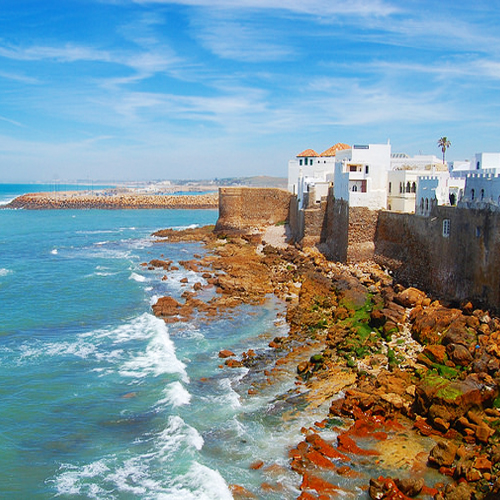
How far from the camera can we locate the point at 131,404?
627 inches

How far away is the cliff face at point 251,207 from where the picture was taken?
5316cm

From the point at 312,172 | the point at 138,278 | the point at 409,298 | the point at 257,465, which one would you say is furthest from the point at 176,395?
the point at 312,172

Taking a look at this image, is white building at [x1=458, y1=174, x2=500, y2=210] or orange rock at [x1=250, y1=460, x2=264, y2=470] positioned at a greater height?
white building at [x1=458, y1=174, x2=500, y2=210]

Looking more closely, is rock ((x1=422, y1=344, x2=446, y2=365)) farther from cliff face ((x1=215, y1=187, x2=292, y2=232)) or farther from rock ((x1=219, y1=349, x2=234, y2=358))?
cliff face ((x1=215, y1=187, x2=292, y2=232))

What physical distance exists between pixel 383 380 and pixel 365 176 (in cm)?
1889

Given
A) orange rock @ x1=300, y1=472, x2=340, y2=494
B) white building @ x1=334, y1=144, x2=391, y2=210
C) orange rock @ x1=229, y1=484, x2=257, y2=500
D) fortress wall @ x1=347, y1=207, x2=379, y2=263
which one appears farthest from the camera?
white building @ x1=334, y1=144, x2=391, y2=210

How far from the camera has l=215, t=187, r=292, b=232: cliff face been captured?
5316 cm

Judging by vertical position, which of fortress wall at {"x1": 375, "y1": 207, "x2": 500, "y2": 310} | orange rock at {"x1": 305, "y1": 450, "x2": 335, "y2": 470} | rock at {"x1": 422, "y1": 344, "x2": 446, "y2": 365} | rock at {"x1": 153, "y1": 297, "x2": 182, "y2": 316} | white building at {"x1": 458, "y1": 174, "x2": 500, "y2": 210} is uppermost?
white building at {"x1": 458, "y1": 174, "x2": 500, "y2": 210}

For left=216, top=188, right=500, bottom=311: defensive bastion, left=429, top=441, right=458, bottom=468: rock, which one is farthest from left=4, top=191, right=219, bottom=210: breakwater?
left=429, top=441, right=458, bottom=468: rock

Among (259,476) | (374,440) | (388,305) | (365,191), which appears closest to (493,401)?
(374,440)

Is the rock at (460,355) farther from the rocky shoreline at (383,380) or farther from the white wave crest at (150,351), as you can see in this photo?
the white wave crest at (150,351)

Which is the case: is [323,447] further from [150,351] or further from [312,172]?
[312,172]

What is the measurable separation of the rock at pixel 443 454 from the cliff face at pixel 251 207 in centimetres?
4123

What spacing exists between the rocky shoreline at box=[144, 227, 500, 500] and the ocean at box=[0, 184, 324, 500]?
749mm
